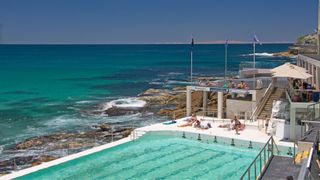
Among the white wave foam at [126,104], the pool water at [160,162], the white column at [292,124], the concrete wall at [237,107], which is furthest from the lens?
the white wave foam at [126,104]

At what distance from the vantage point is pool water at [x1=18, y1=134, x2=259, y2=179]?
1827 centimetres

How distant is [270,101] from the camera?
2881 cm

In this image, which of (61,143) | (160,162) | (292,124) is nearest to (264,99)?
(292,124)

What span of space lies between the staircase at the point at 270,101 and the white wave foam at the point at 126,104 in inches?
704

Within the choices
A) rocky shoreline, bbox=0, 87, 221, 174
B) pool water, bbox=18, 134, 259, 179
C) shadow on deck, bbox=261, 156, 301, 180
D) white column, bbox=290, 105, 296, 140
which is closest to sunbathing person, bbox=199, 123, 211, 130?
pool water, bbox=18, 134, 259, 179

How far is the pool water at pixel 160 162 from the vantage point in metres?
18.3

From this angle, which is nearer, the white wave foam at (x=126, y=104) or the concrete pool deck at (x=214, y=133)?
the concrete pool deck at (x=214, y=133)

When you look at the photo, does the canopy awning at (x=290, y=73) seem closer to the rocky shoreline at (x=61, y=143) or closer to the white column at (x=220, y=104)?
the white column at (x=220, y=104)

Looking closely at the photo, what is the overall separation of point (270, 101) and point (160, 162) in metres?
11.6

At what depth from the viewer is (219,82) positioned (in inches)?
1198

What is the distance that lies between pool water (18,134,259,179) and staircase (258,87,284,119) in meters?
5.85

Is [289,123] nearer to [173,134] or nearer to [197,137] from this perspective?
[197,137]

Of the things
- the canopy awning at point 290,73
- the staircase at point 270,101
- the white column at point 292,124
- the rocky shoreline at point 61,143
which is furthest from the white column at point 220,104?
the white column at point 292,124

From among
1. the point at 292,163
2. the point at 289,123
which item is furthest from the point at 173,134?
the point at 292,163
